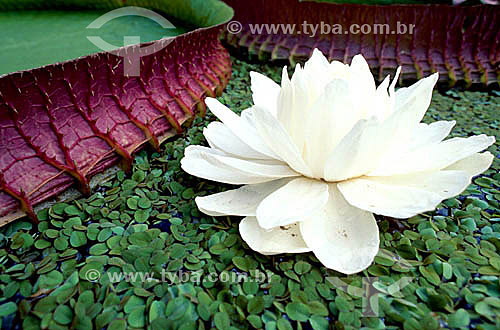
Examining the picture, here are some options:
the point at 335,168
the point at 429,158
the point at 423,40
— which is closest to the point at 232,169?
the point at 335,168

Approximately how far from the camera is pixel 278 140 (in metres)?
0.57

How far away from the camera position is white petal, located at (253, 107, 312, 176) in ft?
1.81

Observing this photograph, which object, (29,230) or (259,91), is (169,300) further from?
(259,91)

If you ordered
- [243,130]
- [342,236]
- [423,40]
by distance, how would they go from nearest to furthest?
[342,236]
[243,130]
[423,40]

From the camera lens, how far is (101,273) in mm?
532

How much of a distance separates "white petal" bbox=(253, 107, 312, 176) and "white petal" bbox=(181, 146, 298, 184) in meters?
0.02

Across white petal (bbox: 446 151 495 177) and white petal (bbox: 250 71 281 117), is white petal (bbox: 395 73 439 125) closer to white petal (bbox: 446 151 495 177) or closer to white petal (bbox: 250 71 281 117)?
white petal (bbox: 446 151 495 177)

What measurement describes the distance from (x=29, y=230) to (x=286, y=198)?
0.39 metres

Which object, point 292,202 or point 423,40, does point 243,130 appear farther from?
point 423,40

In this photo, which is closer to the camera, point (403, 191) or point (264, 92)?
point (403, 191)

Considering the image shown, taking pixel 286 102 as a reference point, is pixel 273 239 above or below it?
below

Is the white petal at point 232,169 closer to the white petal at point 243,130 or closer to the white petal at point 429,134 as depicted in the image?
the white petal at point 243,130

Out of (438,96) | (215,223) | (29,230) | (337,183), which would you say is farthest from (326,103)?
(438,96)

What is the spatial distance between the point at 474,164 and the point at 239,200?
0.37 metres
